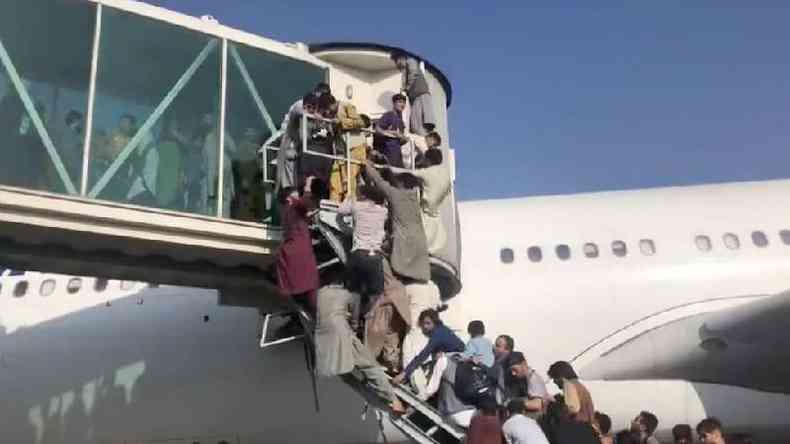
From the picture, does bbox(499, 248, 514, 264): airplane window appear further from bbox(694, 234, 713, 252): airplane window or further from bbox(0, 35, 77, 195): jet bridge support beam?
bbox(0, 35, 77, 195): jet bridge support beam

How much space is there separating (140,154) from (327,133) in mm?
1619

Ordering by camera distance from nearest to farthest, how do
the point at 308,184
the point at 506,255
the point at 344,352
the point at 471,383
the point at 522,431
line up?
the point at 522,431 < the point at 471,383 < the point at 344,352 < the point at 308,184 < the point at 506,255

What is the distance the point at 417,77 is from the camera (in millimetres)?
7965

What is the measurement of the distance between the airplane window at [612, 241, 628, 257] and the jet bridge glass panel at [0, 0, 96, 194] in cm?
705

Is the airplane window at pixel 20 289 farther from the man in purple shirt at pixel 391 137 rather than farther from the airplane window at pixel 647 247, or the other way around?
the airplane window at pixel 647 247

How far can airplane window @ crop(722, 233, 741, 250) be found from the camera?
10766 mm

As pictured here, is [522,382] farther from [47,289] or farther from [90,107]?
[47,289]

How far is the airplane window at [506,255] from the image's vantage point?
10922mm

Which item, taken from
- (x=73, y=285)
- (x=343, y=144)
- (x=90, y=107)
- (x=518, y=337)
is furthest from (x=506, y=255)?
(x=90, y=107)

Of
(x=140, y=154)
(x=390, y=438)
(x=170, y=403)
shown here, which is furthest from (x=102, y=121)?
(x=390, y=438)

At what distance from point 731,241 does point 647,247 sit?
1.17 m

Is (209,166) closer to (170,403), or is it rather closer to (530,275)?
(170,403)

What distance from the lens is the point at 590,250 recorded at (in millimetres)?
10852

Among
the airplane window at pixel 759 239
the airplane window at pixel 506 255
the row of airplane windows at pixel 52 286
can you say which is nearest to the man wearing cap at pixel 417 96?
the airplane window at pixel 506 255
